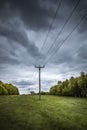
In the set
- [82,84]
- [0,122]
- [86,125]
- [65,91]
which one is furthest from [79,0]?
[65,91]

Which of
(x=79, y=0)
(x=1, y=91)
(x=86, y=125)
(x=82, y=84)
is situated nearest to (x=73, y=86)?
(x=82, y=84)

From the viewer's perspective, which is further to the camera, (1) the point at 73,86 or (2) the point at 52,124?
(1) the point at 73,86

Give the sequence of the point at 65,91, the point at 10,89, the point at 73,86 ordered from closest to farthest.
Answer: the point at 73,86 → the point at 65,91 → the point at 10,89

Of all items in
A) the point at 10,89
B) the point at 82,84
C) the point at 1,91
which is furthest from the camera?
the point at 10,89

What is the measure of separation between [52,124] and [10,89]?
14224 cm

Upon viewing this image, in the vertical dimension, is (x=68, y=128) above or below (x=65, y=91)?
below

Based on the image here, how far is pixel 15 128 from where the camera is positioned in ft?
72.2

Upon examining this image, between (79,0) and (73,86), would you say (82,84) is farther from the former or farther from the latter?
(79,0)

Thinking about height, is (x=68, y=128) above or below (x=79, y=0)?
below

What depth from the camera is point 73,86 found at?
3605 inches

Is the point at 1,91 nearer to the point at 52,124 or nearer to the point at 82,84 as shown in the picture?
the point at 82,84

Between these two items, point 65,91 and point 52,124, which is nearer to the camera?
point 52,124

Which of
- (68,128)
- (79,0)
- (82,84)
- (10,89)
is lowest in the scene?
(68,128)

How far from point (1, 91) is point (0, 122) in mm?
97570
